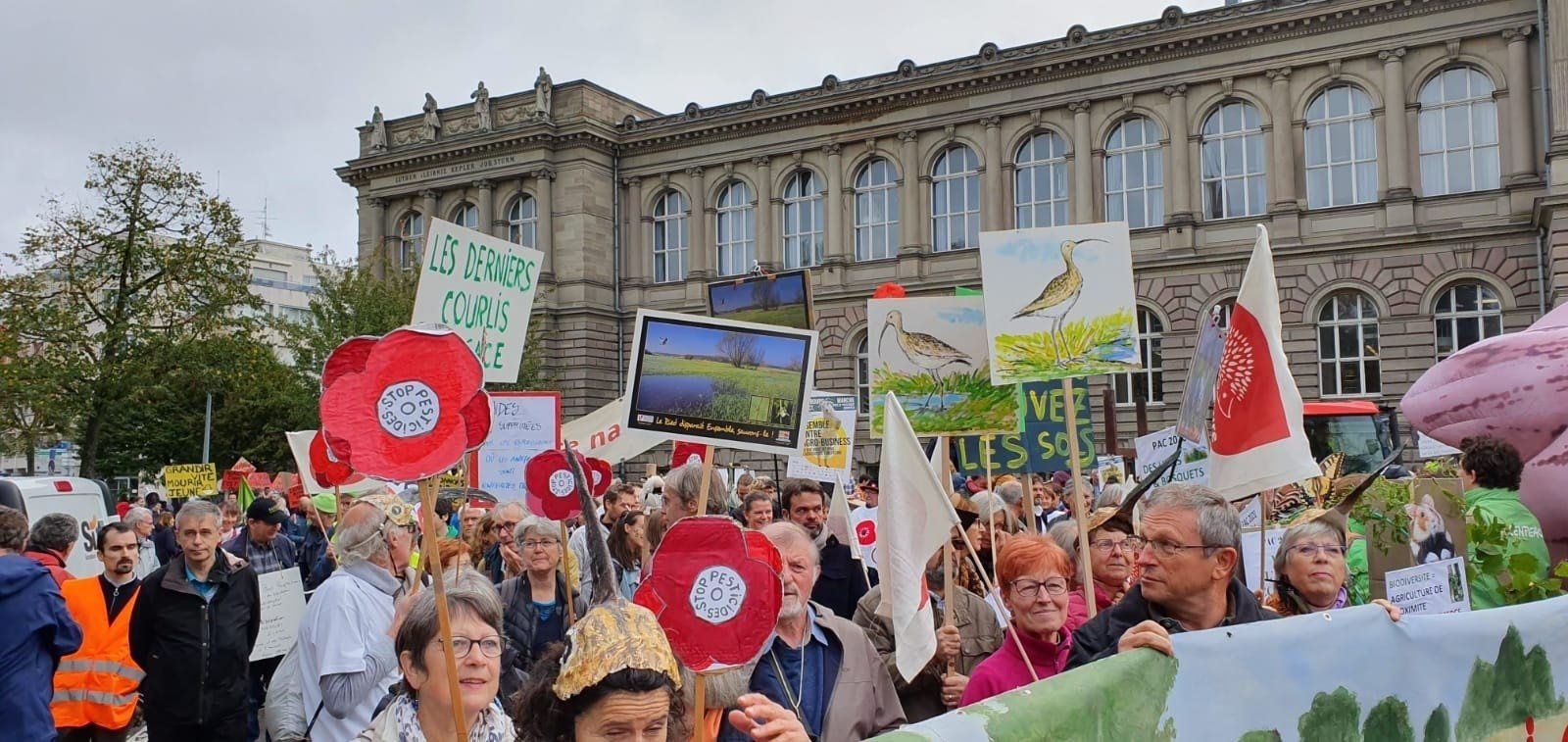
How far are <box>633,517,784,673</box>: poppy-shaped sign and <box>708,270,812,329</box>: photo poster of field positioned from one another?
4241 millimetres

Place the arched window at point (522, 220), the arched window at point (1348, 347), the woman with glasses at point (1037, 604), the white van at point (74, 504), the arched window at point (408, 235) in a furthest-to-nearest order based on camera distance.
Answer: the arched window at point (408, 235), the arched window at point (522, 220), the arched window at point (1348, 347), the white van at point (74, 504), the woman with glasses at point (1037, 604)

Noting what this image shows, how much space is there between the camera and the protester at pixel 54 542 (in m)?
6.12

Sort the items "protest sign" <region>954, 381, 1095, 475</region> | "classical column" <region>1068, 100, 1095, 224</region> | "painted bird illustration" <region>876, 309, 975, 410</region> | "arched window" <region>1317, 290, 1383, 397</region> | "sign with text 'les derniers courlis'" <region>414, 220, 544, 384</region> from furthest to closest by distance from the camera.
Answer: "classical column" <region>1068, 100, 1095, 224</region> < "arched window" <region>1317, 290, 1383, 397</region> < "protest sign" <region>954, 381, 1095, 475</region> < "sign with text 'les derniers courlis'" <region>414, 220, 544, 384</region> < "painted bird illustration" <region>876, 309, 975, 410</region>

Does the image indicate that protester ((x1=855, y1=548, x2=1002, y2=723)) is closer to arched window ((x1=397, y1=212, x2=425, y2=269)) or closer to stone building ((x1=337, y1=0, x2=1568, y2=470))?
stone building ((x1=337, y1=0, x2=1568, y2=470))

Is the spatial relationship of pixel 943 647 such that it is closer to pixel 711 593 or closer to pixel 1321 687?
pixel 1321 687

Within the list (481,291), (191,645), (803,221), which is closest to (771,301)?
(481,291)

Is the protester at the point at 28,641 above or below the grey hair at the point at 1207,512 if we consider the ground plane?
below

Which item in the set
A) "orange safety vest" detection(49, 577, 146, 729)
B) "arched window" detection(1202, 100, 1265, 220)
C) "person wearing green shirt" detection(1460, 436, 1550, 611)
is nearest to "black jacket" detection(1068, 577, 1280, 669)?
"person wearing green shirt" detection(1460, 436, 1550, 611)

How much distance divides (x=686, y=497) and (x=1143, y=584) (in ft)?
9.29

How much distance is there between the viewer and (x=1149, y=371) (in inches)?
1280

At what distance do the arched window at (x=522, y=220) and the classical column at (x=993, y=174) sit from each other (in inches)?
609

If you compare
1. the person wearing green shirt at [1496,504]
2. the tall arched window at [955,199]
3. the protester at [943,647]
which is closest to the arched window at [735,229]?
the tall arched window at [955,199]

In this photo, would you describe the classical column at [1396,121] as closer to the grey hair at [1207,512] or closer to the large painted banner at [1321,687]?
the large painted banner at [1321,687]

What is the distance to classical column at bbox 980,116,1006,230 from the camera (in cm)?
3475
